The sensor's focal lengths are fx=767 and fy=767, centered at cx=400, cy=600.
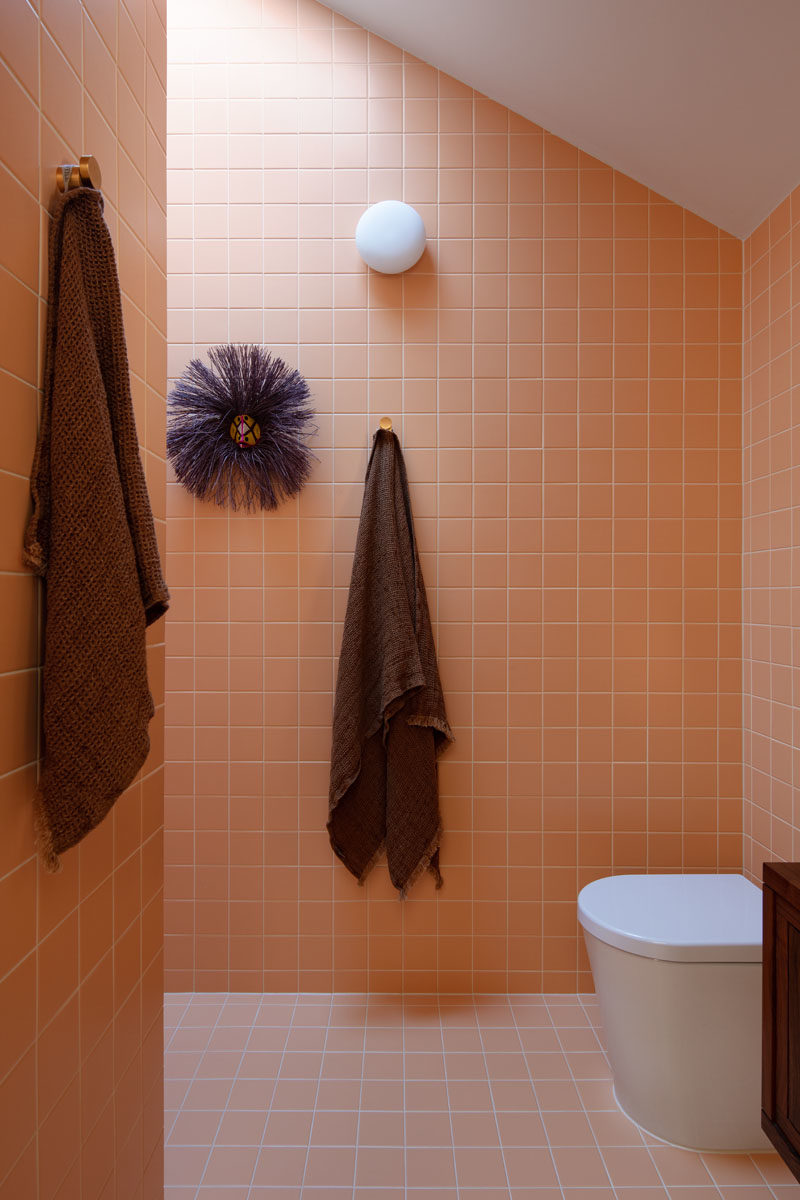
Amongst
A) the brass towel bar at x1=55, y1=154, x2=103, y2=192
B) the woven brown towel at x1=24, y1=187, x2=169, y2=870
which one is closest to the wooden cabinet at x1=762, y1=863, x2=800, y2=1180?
the woven brown towel at x1=24, y1=187, x2=169, y2=870

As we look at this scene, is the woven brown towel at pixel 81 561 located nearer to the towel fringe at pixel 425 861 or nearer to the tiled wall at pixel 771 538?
the towel fringe at pixel 425 861

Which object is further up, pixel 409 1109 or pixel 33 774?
pixel 33 774

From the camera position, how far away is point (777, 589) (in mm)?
1879

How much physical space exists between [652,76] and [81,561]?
1.68 metres

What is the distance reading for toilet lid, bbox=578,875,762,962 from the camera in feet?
4.98

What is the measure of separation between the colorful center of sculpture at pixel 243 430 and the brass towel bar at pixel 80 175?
1.16 meters

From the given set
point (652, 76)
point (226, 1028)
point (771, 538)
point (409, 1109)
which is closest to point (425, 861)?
point (409, 1109)

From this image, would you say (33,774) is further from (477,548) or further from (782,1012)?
(477,548)

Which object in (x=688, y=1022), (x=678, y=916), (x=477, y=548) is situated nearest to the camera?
(x=688, y=1022)

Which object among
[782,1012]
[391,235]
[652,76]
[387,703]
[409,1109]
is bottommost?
[409,1109]

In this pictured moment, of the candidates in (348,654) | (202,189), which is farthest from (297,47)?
(348,654)

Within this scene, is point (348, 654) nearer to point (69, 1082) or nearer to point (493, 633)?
point (493, 633)

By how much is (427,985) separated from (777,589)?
1.39 m

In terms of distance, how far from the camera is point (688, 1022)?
1.53 metres
